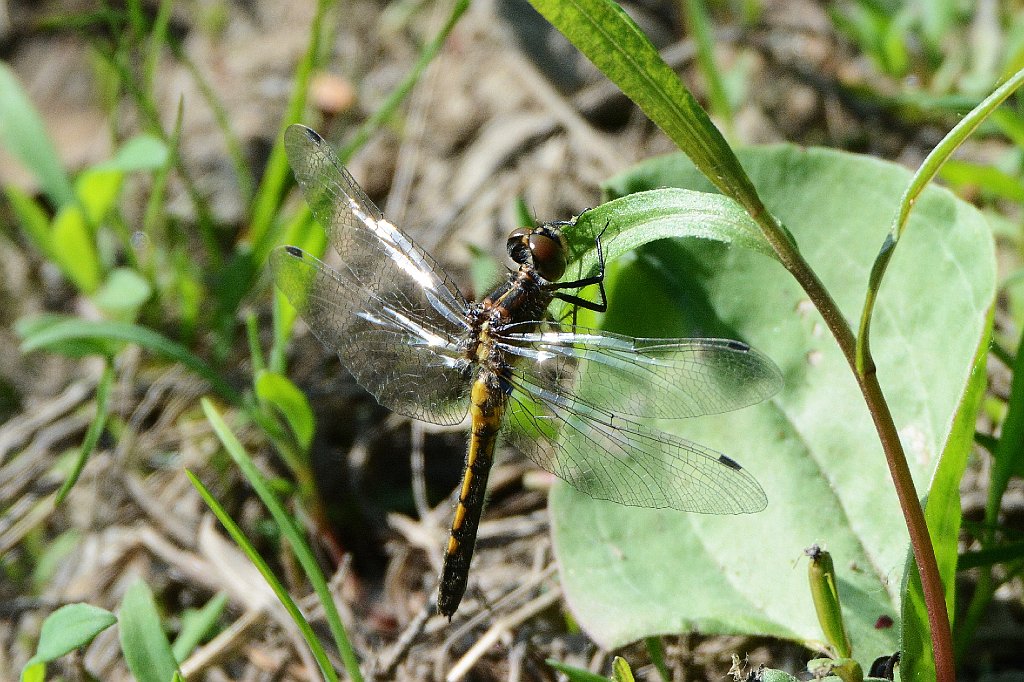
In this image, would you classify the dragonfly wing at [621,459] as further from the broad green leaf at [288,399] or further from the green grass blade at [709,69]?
the green grass blade at [709,69]

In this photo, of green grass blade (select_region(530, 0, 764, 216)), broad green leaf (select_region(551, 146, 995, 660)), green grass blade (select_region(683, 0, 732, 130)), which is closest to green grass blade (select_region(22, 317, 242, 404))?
broad green leaf (select_region(551, 146, 995, 660))

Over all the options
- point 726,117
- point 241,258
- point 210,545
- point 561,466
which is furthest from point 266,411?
point 726,117

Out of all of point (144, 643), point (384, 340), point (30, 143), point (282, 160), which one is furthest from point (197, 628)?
point (30, 143)

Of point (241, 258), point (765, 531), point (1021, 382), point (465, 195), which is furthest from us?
point (465, 195)

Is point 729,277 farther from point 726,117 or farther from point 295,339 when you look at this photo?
point 295,339

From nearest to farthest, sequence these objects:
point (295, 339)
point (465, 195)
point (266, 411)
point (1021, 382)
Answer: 1. point (1021, 382)
2. point (266, 411)
3. point (295, 339)
4. point (465, 195)

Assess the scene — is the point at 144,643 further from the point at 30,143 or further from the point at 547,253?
the point at 30,143
